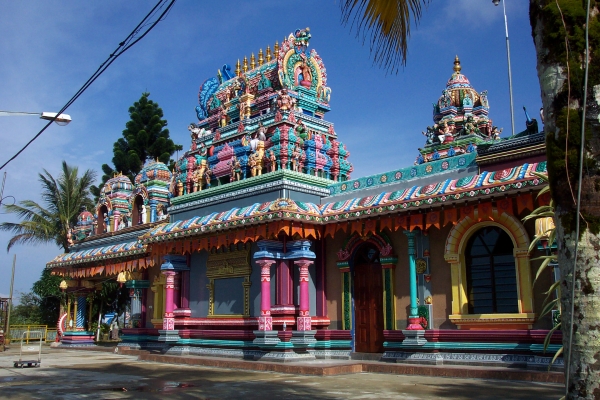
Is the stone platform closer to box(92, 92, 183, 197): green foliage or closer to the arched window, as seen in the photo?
the arched window

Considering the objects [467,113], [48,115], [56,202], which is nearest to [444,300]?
[48,115]

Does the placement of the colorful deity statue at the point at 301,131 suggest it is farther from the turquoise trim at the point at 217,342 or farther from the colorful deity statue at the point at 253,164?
the turquoise trim at the point at 217,342

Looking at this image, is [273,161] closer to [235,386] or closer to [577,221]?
[235,386]

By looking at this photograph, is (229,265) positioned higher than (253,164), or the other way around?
(253,164)

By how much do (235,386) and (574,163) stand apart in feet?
27.4

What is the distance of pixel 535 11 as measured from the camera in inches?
174

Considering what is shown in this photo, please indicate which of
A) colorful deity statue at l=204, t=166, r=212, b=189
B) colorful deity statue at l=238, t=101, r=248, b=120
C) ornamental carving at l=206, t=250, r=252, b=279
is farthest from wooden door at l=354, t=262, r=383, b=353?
colorful deity statue at l=238, t=101, r=248, b=120

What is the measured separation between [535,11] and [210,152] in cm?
1542

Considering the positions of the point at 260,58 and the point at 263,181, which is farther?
the point at 260,58

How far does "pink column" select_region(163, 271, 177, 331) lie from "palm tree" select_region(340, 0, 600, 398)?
15.4 m

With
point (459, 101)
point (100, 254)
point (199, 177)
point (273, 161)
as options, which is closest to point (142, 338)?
point (100, 254)

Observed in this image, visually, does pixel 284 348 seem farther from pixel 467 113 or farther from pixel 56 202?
pixel 56 202

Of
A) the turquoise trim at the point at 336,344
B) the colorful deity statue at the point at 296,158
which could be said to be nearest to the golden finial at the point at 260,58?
the colorful deity statue at the point at 296,158

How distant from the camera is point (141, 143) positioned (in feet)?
132
